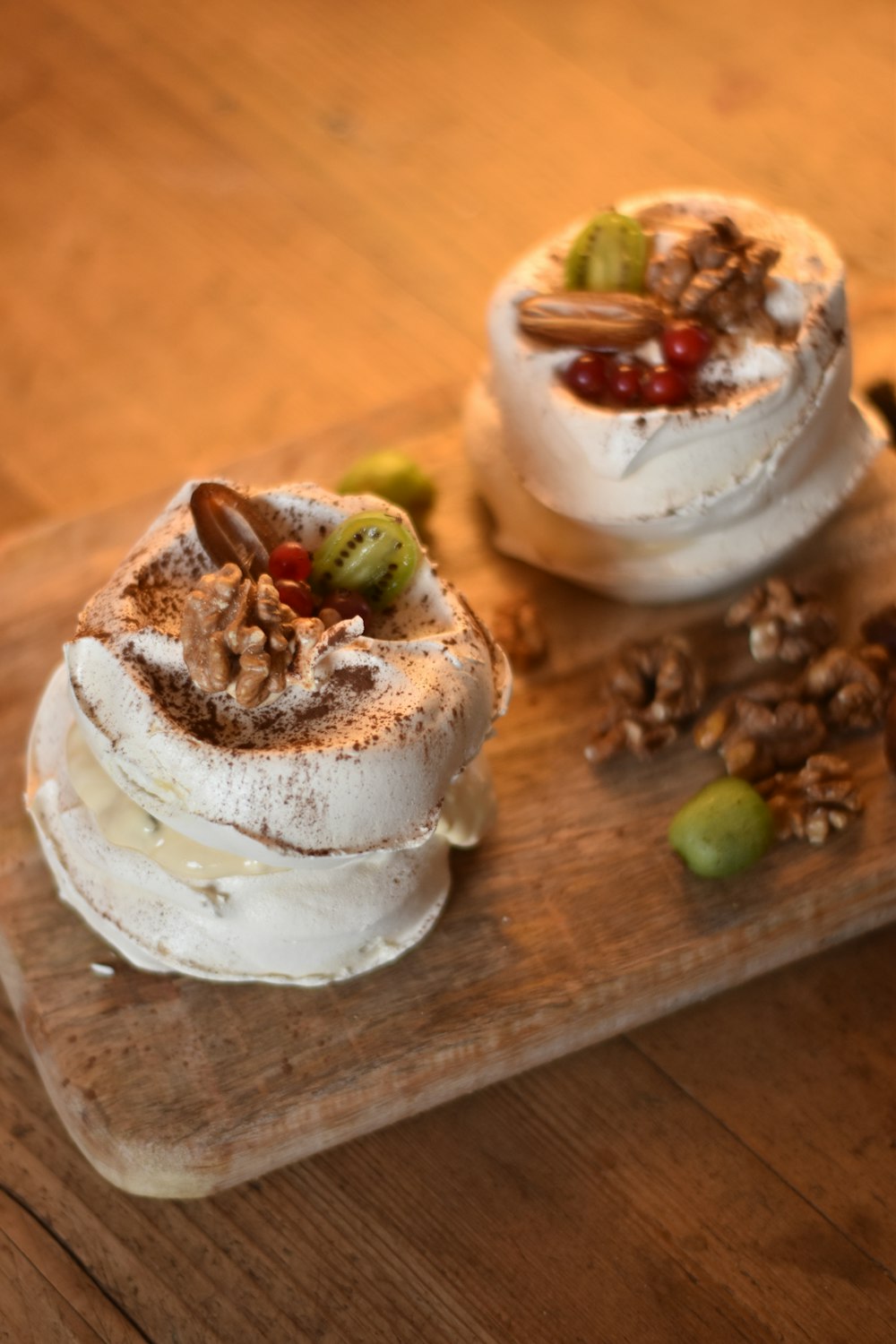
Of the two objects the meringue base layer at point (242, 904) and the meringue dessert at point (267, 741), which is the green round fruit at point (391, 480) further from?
the meringue base layer at point (242, 904)

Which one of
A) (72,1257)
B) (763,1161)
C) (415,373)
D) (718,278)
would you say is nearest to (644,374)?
(718,278)

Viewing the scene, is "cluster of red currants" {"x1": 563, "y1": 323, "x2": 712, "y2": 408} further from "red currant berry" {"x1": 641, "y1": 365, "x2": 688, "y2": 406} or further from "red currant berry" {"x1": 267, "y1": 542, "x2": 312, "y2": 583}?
"red currant berry" {"x1": 267, "y1": 542, "x2": 312, "y2": 583}

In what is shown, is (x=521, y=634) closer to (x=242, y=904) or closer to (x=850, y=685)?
(x=850, y=685)

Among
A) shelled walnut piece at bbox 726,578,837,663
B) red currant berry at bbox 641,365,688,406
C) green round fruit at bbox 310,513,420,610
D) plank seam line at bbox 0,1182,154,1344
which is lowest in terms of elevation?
plank seam line at bbox 0,1182,154,1344

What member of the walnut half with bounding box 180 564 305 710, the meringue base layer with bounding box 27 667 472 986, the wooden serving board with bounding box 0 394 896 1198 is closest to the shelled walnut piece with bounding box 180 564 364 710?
the walnut half with bounding box 180 564 305 710

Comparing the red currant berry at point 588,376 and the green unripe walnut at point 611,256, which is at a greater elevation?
the green unripe walnut at point 611,256

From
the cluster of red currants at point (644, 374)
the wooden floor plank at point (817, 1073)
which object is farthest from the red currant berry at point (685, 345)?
the wooden floor plank at point (817, 1073)

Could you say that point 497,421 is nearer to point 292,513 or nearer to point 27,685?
point 292,513

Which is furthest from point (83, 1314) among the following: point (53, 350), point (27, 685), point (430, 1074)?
point (53, 350)
